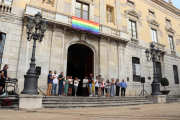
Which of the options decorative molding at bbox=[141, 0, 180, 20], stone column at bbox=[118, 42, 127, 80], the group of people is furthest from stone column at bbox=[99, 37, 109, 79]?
decorative molding at bbox=[141, 0, 180, 20]

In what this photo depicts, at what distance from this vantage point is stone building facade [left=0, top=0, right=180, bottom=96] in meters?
10.3

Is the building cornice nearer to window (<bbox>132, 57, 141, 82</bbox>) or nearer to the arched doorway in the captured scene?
window (<bbox>132, 57, 141, 82</bbox>)

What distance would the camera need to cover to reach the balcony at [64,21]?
35.1 ft

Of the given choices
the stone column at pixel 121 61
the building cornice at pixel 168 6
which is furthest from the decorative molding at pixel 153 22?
the stone column at pixel 121 61

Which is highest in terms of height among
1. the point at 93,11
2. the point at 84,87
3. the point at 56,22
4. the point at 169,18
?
the point at 169,18

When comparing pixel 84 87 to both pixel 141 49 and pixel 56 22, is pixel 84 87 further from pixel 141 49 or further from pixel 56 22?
pixel 141 49

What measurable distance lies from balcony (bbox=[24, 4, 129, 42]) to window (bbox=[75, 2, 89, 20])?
1.70 metres

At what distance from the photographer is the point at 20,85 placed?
9.57 meters

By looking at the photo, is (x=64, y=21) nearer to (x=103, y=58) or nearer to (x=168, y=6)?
(x=103, y=58)

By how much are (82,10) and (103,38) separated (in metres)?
3.41

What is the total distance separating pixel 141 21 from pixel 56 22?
1148 centimetres

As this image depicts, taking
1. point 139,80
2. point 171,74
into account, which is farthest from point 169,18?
point 139,80

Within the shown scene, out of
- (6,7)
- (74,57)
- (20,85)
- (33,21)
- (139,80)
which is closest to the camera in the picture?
(33,21)

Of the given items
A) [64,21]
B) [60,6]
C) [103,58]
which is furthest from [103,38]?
[60,6]
